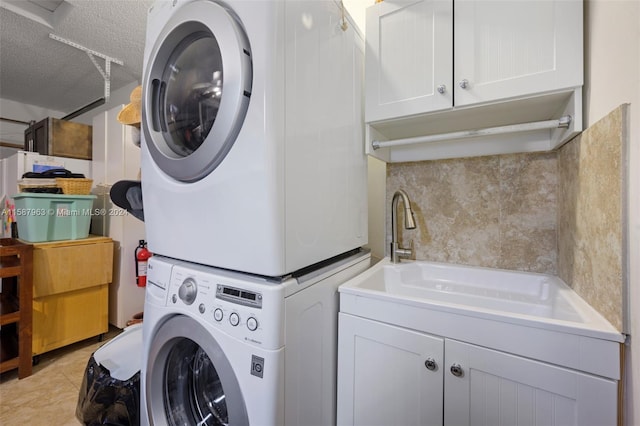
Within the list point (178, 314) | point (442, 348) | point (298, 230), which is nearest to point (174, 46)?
point (298, 230)

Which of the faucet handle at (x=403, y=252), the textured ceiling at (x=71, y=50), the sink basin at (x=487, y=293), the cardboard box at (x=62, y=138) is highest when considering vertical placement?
the textured ceiling at (x=71, y=50)

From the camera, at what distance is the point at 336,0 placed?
1079 mm

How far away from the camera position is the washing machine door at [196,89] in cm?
76

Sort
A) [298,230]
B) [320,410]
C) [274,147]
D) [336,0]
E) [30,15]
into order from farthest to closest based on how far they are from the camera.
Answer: [30,15] → [336,0] → [320,410] → [298,230] → [274,147]

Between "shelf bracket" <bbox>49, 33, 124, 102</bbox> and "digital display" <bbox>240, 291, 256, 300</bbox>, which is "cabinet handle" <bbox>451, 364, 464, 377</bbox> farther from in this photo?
"shelf bracket" <bbox>49, 33, 124, 102</bbox>

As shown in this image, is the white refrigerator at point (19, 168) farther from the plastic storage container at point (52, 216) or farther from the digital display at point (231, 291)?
the digital display at point (231, 291)

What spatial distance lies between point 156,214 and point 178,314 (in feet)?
1.29

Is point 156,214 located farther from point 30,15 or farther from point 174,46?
point 30,15

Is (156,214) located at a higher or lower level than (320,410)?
higher

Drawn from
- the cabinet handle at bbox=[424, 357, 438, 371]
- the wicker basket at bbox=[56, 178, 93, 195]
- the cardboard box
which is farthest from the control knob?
the cardboard box

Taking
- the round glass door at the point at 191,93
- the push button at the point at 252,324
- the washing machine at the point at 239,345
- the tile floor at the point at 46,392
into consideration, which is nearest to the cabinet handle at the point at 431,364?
the washing machine at the point at 239,345

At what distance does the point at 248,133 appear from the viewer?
75 centimetres

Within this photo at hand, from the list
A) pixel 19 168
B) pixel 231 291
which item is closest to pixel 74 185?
pixel 19 168

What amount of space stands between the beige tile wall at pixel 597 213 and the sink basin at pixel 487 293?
0.06 meters
